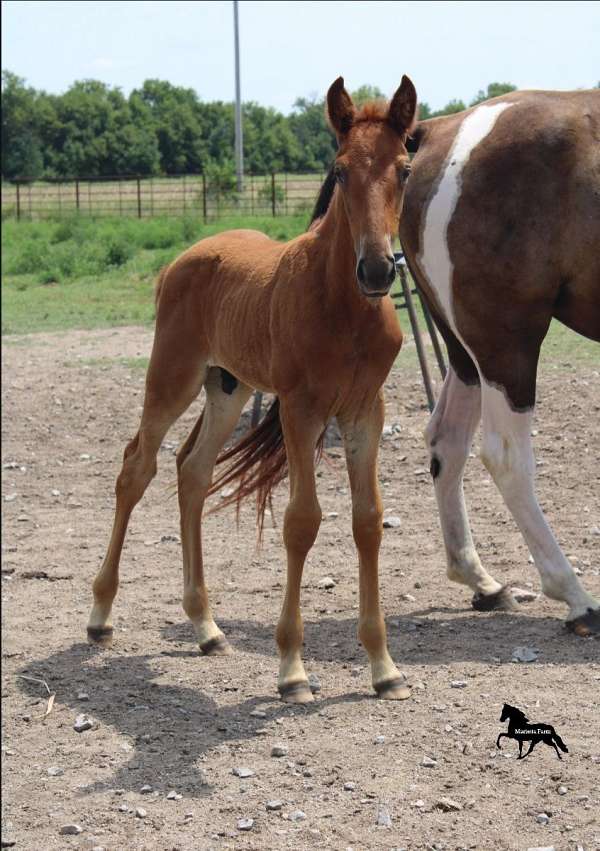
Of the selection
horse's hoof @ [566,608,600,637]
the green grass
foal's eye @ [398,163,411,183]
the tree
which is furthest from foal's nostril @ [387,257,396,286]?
the tree

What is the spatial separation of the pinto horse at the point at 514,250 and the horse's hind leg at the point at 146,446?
3.43 ft

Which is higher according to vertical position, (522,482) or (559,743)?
(522,482)

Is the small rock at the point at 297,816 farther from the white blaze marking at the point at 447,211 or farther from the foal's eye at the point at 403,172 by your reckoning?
the white blaze marking at the point at 447,211

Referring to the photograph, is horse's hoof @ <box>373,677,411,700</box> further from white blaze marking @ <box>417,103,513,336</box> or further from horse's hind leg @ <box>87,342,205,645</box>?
white blaze marking @ <box>417,103,513,336</box>

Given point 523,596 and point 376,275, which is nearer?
point 376,275

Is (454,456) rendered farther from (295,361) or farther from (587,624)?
(295,361)

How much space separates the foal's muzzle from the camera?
11.7 ft

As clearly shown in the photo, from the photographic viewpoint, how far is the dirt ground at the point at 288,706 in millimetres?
3404

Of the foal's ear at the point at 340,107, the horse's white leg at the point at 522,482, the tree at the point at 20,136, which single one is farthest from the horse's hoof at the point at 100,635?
the tree at the point at 20,136

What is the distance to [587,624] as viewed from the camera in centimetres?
491

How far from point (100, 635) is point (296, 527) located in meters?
1.30

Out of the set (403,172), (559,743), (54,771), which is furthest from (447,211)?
(54,771)

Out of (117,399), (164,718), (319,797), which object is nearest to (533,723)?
(319,797)

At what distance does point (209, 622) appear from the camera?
16.0 ft
